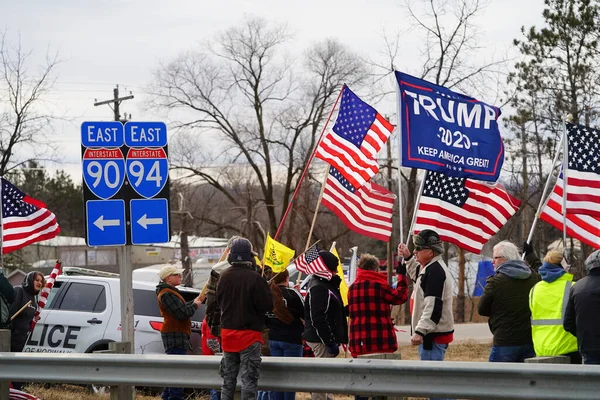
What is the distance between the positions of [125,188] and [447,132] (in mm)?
3733

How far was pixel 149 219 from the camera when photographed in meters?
8.92

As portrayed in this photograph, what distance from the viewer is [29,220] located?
14773 mm

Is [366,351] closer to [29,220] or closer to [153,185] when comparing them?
[153,185]

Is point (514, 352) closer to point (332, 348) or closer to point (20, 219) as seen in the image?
point (332, 348)

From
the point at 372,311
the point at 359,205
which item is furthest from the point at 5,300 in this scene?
the point at 359,205

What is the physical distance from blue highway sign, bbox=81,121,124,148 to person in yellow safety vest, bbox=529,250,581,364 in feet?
13.4

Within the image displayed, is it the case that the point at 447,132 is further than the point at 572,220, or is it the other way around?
the point at 572,220

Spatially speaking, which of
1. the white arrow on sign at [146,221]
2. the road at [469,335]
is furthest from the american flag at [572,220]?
the road at [469,335]

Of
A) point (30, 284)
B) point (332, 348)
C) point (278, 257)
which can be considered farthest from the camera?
point (30, 284)

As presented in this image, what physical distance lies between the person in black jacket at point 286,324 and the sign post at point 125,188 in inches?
61.1

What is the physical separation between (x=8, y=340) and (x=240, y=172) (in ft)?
140

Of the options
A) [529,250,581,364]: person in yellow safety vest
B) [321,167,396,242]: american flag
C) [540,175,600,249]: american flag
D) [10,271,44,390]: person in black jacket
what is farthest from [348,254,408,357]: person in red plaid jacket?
[10,271,44,390]: person in black jacket

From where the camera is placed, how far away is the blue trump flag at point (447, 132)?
10.4 metres

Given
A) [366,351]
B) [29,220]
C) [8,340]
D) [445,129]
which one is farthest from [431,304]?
[29,220]
